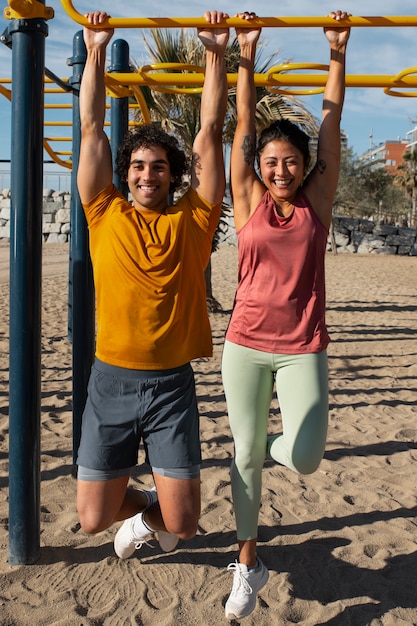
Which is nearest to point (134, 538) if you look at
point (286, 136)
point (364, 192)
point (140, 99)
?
point (286, 136)

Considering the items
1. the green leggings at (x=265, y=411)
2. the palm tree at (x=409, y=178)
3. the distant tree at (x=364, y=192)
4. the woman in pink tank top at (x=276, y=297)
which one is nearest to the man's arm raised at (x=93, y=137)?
the woman in pink tank top at (x=276, y=297)

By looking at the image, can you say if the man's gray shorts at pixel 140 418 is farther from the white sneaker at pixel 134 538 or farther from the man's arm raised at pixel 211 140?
the man's arm raised at pixel 211 140

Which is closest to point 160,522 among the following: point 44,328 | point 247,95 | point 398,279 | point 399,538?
point 399,538

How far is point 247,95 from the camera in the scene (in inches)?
92.8

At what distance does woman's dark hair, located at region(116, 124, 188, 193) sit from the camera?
2379 mm

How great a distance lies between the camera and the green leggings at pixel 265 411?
90.8 inches

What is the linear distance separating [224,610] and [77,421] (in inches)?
50.5

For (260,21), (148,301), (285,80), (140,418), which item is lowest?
(140,418)

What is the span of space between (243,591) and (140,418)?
0.71m

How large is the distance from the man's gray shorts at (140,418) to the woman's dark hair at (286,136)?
0.85 metres

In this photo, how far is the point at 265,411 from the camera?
2.38m

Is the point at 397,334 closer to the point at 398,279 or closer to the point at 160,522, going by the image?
the point at 160,522

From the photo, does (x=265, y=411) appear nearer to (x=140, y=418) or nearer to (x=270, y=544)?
(x=140, y=418)

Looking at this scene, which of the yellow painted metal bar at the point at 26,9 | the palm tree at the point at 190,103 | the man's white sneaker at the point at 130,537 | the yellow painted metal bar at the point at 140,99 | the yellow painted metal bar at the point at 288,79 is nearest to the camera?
the yellow painted metal bar at the point at 26,9
